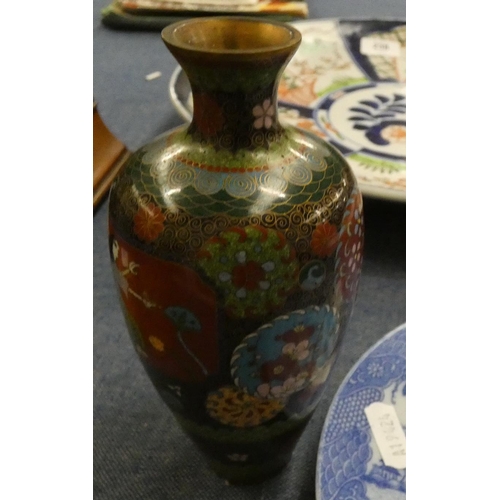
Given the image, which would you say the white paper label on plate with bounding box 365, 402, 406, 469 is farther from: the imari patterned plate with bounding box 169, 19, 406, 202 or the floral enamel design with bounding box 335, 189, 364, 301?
the imari patterned plate with bounding box 169, 19, 406, 202

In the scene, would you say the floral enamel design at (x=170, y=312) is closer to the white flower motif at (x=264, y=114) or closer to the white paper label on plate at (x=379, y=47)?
the white flower motif at (x=264, y=114)

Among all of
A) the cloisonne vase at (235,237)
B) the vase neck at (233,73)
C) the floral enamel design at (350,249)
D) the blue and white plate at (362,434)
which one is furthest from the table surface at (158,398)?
the vase neck at (233,73)

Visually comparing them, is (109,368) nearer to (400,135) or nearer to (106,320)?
(106,320)

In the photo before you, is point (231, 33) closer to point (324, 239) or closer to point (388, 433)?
point (324, 239)

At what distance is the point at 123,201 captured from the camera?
615 millimetres

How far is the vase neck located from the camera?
55 centimetres

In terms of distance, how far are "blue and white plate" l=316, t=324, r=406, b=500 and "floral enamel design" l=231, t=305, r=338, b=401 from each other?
0.44ft

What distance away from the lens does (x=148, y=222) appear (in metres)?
0.58

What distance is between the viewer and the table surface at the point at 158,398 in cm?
82

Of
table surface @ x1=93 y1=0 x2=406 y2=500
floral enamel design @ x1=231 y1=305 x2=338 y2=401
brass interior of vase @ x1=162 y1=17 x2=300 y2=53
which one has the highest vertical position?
brass interior of vase @ x1=162 y1=17 x2=300 y2=53

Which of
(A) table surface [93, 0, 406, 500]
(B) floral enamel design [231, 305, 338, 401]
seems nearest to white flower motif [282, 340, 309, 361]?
(B) floral enamel design [231, 305, 338, 401]

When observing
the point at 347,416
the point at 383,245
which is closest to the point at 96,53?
the point at 383,245

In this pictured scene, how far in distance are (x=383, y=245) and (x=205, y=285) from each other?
2.50ft

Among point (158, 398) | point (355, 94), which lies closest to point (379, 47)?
point (355, 94)
